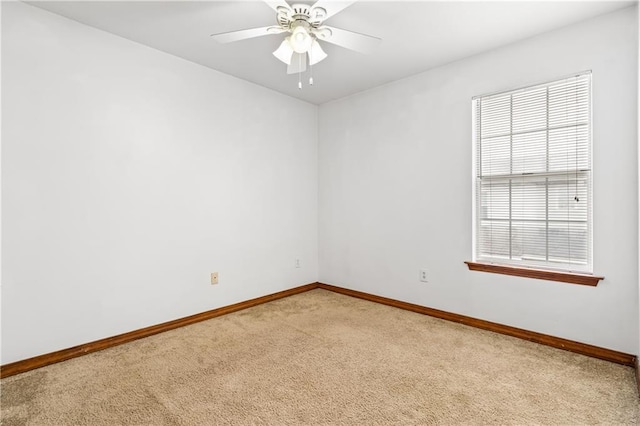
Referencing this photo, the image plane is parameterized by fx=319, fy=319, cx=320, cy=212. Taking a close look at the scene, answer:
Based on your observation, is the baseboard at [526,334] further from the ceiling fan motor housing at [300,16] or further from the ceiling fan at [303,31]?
the ceiling fan motor housing at [300,16]

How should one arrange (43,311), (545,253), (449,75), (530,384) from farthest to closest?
(449,75) → (545,253) → (43,311) → (530,384)

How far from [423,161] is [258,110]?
6.28ft

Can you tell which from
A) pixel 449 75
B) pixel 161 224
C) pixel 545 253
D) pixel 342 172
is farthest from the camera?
pixel 342 172

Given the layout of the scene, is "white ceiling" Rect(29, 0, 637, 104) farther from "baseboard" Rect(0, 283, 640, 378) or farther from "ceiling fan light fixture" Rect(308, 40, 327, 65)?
"baseboard" Rect(0, 283, 640, 378)

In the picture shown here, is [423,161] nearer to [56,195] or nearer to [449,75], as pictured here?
[449,75]

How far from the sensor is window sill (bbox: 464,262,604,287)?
7.72ft

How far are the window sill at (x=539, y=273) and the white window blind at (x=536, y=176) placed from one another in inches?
3.4

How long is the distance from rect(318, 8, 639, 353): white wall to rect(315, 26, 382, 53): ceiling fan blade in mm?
1358

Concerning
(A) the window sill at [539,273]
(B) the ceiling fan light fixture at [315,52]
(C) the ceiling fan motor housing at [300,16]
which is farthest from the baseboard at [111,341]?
(C) the ceiling fan motor housing at [300,16]

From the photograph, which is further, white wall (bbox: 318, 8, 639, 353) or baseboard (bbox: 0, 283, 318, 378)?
white wall (bbox: 318, 8, 639, 353)

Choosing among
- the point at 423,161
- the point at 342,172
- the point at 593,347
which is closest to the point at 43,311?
the point at 342,172

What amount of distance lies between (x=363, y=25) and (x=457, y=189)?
1681mm

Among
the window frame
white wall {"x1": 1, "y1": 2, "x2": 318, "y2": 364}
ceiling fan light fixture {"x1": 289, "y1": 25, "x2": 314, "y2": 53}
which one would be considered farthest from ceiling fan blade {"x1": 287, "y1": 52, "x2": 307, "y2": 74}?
the window frame

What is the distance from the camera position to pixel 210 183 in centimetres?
322
